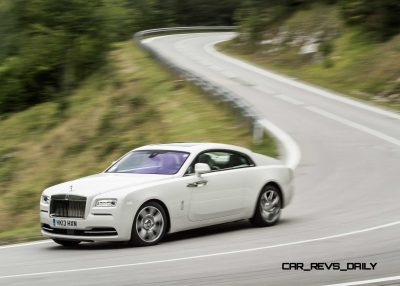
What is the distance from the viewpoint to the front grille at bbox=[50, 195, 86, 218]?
10666 mm

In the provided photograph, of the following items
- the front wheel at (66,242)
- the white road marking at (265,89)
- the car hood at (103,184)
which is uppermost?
the white road marking at (265,89)

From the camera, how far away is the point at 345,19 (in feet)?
135

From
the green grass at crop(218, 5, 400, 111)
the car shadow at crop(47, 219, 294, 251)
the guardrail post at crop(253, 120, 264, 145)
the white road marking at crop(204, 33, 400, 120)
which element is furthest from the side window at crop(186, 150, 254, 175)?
the green grass at crop(218, 5, 400, 111)

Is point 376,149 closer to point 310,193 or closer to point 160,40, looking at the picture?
point 310,193

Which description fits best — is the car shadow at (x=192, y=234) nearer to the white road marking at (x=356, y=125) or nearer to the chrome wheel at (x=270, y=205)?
the chrome wheel at (x=270, y=205)

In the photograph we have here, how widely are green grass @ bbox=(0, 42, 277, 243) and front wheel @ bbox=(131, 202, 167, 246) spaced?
3058 mm

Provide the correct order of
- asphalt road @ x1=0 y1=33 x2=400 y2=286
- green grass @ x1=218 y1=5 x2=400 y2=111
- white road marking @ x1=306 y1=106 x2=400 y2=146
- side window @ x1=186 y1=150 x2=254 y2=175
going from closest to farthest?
asphalt road @ x1=0 y1=33 x2=400 y2=286, side window @ x1=186 y1=150 x2=254 y2=175, white road marking @ x1=306 y1=106 x2=400 y2=146, green grass @ x1=218 y1=5 x2=400 y2=111

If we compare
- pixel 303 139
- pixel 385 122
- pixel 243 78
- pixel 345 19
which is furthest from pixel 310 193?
pixel 345 19

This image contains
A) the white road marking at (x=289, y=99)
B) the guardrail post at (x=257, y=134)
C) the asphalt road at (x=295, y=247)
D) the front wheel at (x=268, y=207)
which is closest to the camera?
the asphalt road at (x=295, y=247)

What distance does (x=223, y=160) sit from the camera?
1215 cm

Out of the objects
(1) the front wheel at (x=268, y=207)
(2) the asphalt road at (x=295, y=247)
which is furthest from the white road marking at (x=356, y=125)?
(1) the front wheel at (x=268, y=207)

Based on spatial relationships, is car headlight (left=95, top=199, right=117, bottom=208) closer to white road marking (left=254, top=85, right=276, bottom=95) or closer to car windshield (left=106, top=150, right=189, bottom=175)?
car windshield (left=106, top=150, right=189, bottom=175)

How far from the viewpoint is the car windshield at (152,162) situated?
11.5m

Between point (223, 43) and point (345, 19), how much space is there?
61.8 ft
